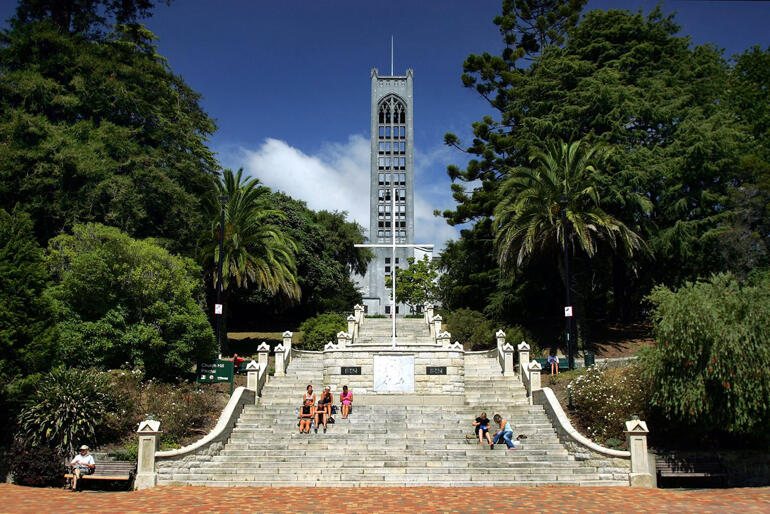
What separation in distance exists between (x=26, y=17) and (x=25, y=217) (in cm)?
2405

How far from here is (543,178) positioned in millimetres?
29141

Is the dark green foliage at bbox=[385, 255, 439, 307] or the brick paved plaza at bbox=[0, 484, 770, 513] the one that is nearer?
the brick paved plaza at bbox=[0, 484, 770, 513]

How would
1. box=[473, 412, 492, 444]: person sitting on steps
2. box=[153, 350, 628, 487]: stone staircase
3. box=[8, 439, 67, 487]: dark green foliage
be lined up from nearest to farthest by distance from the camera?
box=[153, 350, 628, 487]: stone staircase
box=[8, 439, 67, 487]: dark green foliage
box=[473, 412, 492, 444]: person sitting on steps

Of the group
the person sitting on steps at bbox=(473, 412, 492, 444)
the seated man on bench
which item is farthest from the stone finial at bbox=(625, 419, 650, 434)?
the seated man on bench

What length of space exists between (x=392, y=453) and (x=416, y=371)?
4704 millimetres

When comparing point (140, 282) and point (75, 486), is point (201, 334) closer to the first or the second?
point (140, 282)

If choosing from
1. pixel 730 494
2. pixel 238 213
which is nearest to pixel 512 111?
pixel 238 213

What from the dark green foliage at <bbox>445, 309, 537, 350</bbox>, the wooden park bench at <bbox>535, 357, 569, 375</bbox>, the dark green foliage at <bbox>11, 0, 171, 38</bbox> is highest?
the dark green foliage at <bbox>11, 0, 171, 38</bbox>

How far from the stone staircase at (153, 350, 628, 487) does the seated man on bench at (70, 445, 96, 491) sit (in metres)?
1.66

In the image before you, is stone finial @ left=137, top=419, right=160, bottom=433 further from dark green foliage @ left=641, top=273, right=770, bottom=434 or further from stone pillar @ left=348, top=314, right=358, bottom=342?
stone pillar @ left=348, top=314, right=358, bottom=342

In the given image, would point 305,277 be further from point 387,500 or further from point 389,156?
point 389,156

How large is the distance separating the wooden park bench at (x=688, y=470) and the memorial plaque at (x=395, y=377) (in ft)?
27.1

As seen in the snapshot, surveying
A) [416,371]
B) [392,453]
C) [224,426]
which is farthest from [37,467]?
[416,371]

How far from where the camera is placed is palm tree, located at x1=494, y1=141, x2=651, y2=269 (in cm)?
2778
